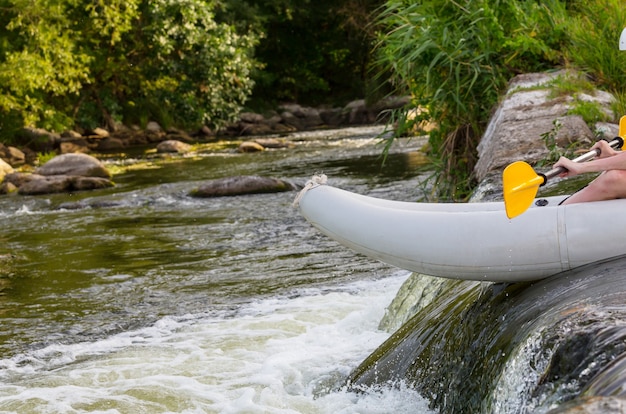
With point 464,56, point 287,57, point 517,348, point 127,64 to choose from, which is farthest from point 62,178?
point 287,57

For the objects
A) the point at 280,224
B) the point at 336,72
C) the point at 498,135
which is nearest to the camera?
the point at 498,135

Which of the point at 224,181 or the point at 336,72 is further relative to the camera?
the point at 336,72

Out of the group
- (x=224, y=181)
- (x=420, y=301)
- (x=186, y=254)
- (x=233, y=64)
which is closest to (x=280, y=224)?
(x=186, y=254)

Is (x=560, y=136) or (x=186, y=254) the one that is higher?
(x=560, y=136)

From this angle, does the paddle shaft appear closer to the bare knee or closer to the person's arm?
the person's arm

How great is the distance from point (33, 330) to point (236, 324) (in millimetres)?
1426

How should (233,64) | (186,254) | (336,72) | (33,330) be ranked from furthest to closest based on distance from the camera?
(336,72) → (233,64) → (186,254) → (33,330)

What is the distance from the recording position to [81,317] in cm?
673

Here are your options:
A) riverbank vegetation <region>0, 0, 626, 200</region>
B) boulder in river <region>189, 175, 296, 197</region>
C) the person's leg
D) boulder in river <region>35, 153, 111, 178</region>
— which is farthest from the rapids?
boulder in river <region>35, 153, 111, 178</region>

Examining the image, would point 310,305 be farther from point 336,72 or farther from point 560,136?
point 336,72

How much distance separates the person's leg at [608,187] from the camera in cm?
353

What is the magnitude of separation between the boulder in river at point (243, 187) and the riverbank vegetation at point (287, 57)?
2431 mm

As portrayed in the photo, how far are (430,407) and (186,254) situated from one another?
5.27 m

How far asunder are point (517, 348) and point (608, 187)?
798mm
